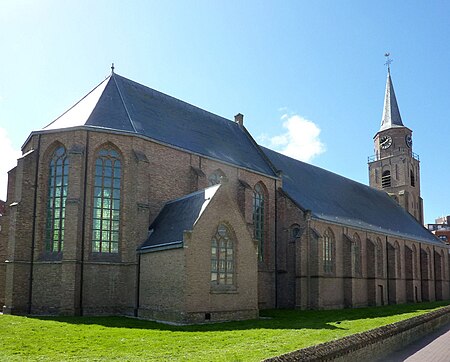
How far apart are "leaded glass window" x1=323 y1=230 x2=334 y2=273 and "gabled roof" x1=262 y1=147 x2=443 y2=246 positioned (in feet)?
3.79

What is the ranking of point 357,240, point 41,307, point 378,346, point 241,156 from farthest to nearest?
point 357,240 → point 241,156 → point 41,307 → point 378,346

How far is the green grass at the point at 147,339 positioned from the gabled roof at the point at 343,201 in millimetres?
16092

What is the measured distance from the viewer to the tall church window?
184 feet

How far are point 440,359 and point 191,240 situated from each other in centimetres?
1066

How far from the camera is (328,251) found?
1332 inches

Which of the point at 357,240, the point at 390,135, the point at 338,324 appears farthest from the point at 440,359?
the point at 390,135

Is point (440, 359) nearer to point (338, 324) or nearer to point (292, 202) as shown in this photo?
point (338, 324)

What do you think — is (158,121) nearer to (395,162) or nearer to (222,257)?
(222,257)

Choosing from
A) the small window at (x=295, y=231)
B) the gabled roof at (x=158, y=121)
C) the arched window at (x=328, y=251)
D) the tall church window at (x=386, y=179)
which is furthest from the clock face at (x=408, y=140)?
the small window at (x=295, y=231)

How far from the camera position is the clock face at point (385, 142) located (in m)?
55.3

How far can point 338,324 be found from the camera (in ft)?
66.4

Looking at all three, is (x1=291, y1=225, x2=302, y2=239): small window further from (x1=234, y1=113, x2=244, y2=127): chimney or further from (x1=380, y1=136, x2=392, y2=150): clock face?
(x1=380, y1=136, x2=392, y2=150): clock face

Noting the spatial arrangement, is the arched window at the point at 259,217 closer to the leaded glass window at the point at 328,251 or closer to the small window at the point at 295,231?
the small window at the point at 295,231

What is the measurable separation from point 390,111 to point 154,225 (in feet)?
131
